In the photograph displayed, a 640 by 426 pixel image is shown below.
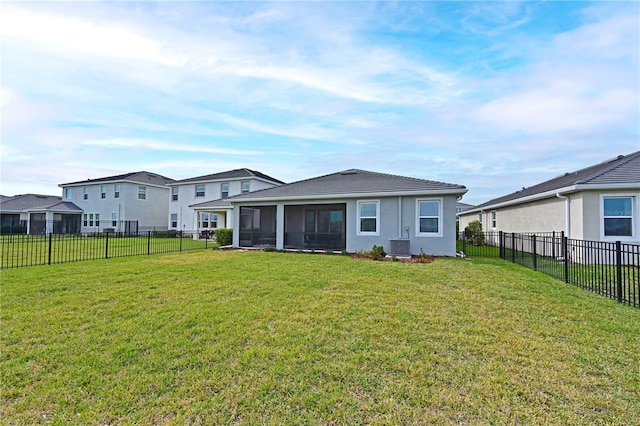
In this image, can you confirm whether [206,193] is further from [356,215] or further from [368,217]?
[368,217]

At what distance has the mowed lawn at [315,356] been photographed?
277 centimetres

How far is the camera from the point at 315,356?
369cm

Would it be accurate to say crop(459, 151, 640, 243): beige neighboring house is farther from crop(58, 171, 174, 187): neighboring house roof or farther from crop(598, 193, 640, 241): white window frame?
crop(58, 171, 174, 187): neighboring house roof

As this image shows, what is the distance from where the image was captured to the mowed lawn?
2.77m

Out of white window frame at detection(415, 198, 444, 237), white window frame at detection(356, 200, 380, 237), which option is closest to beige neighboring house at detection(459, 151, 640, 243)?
white window frame at detection(415, 198, 444, 237)

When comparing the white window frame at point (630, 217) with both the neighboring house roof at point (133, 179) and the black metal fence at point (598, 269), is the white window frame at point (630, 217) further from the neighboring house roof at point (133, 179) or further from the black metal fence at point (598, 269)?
the neighboring house roof at point (133, 179)

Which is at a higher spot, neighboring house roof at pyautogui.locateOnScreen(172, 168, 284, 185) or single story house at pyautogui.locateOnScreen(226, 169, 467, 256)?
neighboring house roof at pyautogui.locateOnScreen(172, 168, 284, 185)

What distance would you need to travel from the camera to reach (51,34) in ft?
26.0

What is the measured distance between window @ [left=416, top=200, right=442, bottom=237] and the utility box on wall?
89 cm

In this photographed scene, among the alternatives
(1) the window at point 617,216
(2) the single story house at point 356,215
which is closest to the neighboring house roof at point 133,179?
(2) the single story house at point 356,215

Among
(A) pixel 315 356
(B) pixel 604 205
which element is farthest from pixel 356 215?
(A) pixel 315 356

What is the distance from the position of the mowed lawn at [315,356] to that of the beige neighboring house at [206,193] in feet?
67.0

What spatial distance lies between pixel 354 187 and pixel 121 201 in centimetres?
2637

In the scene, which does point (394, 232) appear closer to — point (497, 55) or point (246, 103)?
point (497, 55)
